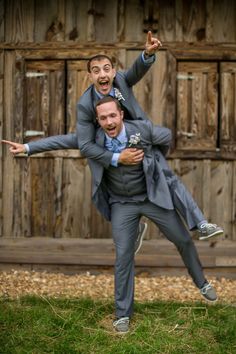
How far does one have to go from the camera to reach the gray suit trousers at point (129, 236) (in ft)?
17.6

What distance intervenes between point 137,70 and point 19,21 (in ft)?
8.88

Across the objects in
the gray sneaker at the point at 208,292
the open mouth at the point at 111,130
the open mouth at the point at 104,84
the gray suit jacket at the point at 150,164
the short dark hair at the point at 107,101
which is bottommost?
the gray sneaker at the point at 208,292

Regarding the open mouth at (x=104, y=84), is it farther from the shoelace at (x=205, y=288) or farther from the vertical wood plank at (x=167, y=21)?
the vertical wood plank at (x=167, y=21)

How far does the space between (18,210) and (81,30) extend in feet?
7.20

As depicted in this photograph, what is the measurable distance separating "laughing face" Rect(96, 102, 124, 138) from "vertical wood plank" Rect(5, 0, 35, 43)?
8.80 ft

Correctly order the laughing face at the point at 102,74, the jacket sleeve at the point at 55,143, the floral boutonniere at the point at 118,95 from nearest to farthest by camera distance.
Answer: the laughing face at the point at 102,74, the floral boutonniere at the point at 118,95, the jacket sleeve at the point at 55,143

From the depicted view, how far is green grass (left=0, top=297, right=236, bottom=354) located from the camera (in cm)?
500

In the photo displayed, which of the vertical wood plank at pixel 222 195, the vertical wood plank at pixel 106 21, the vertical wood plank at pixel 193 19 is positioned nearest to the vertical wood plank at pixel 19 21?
the vertical wood plank at pixel 106 21

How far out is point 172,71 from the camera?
24.2 feet

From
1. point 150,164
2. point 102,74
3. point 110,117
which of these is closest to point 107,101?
point 110,117

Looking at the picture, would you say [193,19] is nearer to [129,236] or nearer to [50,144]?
[50,144]

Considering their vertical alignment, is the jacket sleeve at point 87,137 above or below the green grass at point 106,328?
above

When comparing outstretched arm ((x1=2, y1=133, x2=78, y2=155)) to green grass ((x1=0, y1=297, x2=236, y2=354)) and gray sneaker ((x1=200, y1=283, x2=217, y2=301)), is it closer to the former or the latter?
green grass ((x1=0, y1=297, x2=236, y2=354))

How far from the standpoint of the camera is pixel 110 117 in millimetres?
5074
